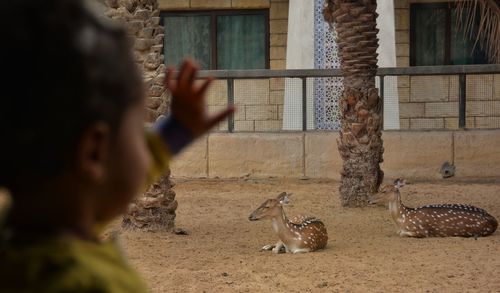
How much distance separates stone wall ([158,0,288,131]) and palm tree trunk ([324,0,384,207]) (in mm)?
3244

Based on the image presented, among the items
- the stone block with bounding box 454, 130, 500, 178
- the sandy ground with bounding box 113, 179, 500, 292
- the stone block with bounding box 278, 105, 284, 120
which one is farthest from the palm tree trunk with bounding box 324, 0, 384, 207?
the stone block with bounding box 278, 105, 284, 120

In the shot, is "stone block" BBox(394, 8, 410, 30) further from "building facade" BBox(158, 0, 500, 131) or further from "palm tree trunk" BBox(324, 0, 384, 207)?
"palm tree trunk" BBox(324, 0, 384, 207)

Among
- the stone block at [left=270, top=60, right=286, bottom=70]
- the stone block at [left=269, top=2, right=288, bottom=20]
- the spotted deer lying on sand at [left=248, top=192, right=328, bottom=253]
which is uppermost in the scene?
the stone block at [left=269, top=2, right=288, bottom=20]

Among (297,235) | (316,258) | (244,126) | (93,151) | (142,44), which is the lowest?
(316,258)

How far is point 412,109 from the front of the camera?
15219mm

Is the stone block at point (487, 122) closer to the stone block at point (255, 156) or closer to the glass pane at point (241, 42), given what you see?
the stone block at point (255, 156)

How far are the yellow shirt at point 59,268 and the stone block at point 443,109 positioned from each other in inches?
517

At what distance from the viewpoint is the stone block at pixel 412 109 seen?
15.1 m

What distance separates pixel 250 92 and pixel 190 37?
111 inches

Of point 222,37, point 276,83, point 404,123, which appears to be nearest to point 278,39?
point 222,37

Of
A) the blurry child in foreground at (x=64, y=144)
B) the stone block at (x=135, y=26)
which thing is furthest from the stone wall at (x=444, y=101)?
the blurry child in foreground at (x=64, y=144)

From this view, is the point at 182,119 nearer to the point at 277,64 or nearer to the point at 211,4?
the point at 277,64

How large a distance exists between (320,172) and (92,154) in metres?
12.9

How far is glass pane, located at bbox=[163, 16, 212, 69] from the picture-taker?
16.9 m
